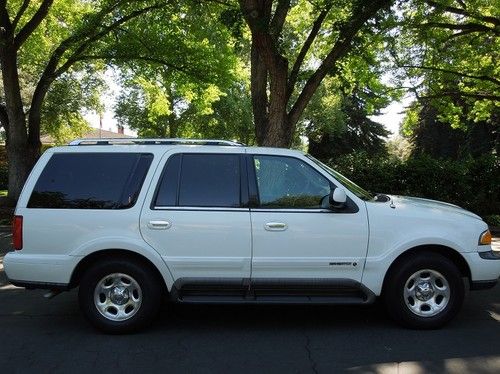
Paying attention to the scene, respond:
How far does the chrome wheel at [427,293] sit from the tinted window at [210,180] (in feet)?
6.41

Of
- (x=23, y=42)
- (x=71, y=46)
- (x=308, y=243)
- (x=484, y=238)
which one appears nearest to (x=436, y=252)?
(x=484, y=238)

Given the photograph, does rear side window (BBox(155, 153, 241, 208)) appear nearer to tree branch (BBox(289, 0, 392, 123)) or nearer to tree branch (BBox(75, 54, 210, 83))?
tree branch (BBox(289, 0, 392, 123))

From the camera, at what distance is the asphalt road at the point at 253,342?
180 inches

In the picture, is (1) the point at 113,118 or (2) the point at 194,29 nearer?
(2) the point at 194,29

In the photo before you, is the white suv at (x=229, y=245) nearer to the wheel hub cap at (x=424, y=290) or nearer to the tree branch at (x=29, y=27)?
the wheel hub cap at (x=424, y=290)

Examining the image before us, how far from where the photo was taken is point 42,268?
5348 millimetres

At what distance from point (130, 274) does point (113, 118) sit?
38398 mm

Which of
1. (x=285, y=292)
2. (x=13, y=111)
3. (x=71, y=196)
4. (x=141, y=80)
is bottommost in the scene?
(x=285, y=292)

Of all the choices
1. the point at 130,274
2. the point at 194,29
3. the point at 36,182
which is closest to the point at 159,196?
the point at 130,274

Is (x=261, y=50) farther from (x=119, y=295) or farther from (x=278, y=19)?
(x=119, y=295)

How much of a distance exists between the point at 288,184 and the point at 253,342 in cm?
159

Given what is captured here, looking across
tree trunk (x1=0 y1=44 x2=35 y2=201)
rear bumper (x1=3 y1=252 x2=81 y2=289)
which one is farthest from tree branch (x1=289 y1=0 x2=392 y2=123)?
tree trunk (x1=0 y1=44 x2=35 y2=201)

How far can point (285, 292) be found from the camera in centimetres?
542

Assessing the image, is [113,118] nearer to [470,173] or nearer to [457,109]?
[457,109]
